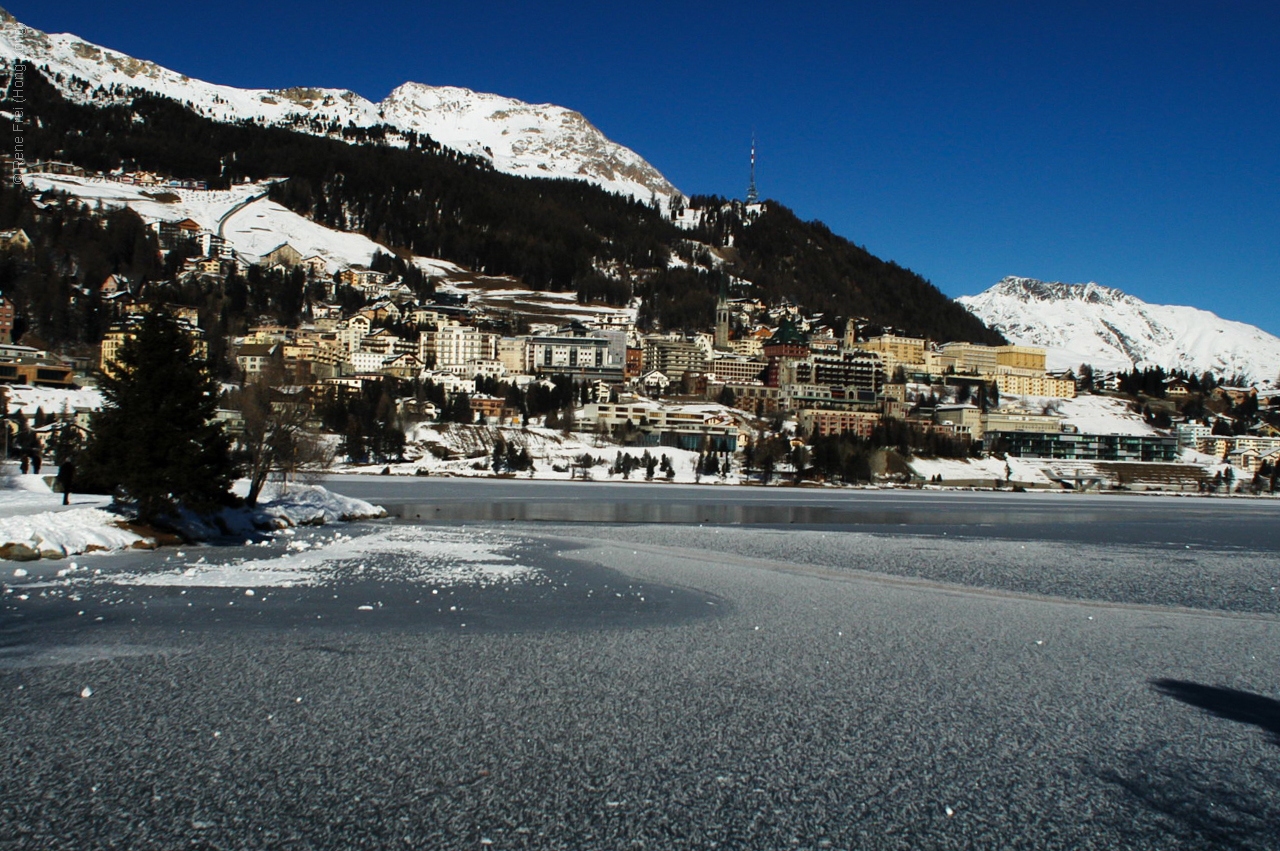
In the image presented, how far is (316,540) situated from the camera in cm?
2359

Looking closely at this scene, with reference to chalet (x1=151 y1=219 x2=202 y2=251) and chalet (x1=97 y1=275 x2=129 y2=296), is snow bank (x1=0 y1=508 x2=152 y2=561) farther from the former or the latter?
chalet (x1=151 y1=219 x2=202 y2=251)

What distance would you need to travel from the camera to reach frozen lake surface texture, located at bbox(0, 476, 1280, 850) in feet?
17.0

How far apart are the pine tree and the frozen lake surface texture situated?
194 inches

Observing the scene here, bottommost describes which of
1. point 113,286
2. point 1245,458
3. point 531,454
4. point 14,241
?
point 531,454

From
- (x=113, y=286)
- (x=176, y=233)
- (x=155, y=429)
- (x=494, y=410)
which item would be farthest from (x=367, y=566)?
(x=176, y=233)

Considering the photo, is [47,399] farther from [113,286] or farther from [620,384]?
[620,384]

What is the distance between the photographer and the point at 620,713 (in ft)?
23.7

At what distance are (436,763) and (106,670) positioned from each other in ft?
13.7

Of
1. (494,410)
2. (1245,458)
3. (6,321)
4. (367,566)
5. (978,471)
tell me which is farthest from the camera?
(1245,458)

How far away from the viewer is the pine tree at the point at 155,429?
20.7 metres

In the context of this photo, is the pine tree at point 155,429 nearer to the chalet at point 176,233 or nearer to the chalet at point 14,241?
the chalet at point 14,241

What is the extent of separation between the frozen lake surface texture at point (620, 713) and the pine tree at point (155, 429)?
493cm

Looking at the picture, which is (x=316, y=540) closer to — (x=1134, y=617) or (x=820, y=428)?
(x=1134, y=617)

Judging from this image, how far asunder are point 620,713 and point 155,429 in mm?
17997
